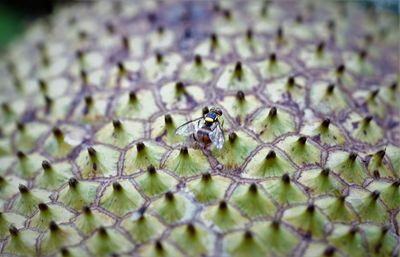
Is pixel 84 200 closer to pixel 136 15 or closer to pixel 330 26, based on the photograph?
pixel 136 15

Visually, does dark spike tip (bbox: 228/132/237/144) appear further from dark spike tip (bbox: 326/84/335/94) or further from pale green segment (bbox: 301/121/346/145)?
dark spike tip (bbox: 326/84/335/94)

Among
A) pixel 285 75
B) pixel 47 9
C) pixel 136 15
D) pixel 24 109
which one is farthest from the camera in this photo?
pixel 47 9

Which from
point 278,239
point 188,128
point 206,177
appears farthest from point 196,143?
point 278,239

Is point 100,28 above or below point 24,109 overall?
above

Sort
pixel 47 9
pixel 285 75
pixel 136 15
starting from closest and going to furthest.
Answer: pixel 285 75, pixel 136 15, pixel 47 9

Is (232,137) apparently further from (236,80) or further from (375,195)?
(375,195)

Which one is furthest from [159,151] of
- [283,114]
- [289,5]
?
[289,5]
